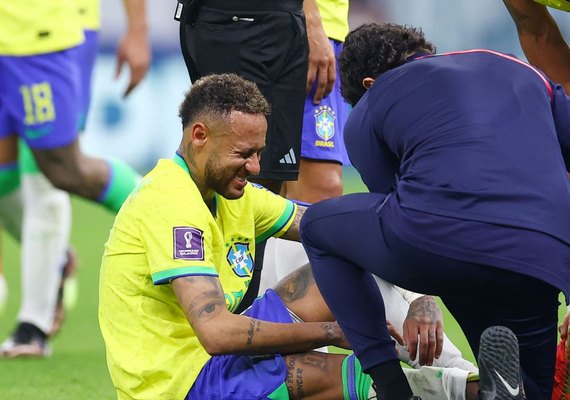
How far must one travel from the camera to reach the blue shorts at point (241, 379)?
3.67 meters

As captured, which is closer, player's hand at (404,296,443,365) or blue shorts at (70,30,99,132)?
player's hand at (404,296,443,365)

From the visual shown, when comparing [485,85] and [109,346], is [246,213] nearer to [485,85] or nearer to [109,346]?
[109,346]

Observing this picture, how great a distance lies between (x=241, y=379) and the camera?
3686 millimetres

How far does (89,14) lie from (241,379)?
3022 millimetres

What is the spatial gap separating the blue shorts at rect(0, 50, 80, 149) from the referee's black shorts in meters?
0.75

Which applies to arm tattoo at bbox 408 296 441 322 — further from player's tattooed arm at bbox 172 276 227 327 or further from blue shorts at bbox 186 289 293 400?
player's tattooed arm at bbox 172 276 227 327

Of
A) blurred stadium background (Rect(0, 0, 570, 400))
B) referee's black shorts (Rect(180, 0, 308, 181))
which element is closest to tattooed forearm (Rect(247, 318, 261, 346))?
referee's black shorts (Rect(180, 0, 308, 181))

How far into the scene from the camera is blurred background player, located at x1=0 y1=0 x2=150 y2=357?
222 inches

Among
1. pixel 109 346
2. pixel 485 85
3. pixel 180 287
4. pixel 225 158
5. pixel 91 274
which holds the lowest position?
pixel 91 274

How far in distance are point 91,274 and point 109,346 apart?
4.70 metres

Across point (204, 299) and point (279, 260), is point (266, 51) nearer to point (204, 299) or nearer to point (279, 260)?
point (279, 260)

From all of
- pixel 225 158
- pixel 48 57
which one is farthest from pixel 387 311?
pixel 48 57

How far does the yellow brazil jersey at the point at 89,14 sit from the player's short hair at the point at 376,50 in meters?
2.23

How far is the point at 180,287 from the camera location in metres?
3.55
